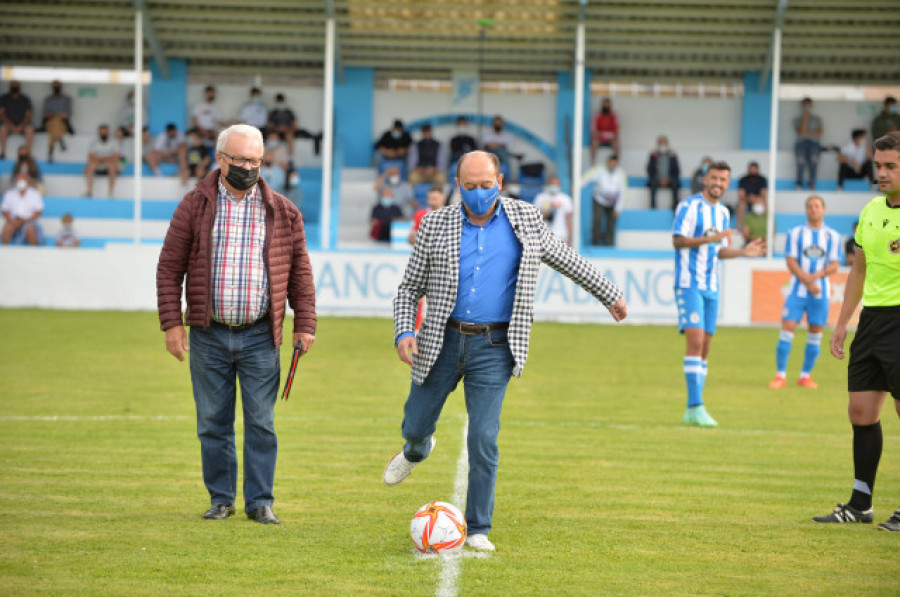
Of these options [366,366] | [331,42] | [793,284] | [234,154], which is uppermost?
[331,42]

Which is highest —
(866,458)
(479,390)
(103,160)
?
(103,160)

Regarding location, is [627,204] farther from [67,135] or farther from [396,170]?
[67,135]

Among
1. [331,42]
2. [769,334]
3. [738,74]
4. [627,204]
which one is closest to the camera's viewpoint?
[769,334]

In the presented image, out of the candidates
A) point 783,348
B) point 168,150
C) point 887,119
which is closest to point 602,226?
point 887,119

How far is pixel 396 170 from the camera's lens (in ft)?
98.8

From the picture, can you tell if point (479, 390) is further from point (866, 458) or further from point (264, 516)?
point (866, 458)

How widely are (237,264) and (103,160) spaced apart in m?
25.3

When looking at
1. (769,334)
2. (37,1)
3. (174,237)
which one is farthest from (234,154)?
(37,1)

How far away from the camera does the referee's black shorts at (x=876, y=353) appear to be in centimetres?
762

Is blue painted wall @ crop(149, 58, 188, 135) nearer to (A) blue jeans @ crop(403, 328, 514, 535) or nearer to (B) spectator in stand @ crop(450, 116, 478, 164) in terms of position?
(B) spectator in stand @ crop(450, 116, 478, 164)

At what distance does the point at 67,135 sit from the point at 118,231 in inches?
154

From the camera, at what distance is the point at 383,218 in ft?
96.7

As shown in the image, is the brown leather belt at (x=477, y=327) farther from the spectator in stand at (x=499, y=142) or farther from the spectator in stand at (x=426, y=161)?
the spectator in stand at (x=499, y=142)

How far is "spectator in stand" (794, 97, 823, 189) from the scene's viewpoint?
32.2 meters
